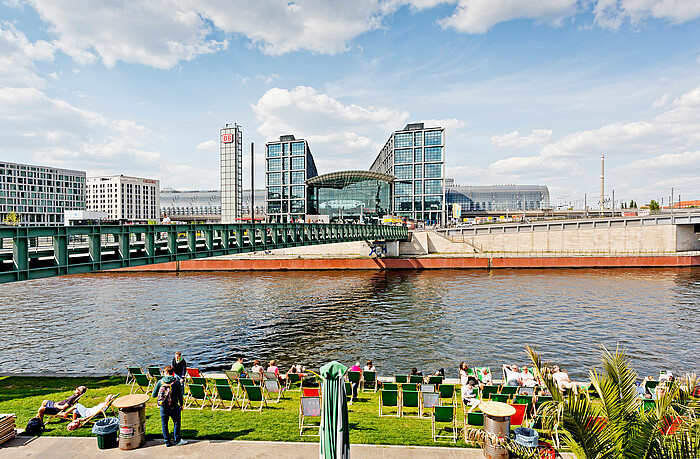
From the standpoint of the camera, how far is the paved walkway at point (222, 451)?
8648 millimetres

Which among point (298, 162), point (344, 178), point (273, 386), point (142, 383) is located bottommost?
point (142, 383)

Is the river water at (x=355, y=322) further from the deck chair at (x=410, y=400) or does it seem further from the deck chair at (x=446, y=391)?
the deck chair at (x=410, y=400)

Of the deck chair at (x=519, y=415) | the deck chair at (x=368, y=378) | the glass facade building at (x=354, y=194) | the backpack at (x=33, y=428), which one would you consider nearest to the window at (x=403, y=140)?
the glass facade building at (x=354, y=194)

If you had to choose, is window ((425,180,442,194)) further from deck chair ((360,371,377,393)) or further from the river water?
deck chair ((360,371,377,393))

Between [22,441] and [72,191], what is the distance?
654ft

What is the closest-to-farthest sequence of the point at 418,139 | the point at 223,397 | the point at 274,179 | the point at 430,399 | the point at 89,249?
the point at 430,399 < the point at 223,397 < the point at 89,249 < the point at 418,139 < the point at 274,179

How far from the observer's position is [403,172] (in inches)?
5300

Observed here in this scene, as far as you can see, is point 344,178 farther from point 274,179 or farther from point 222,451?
point 222,451

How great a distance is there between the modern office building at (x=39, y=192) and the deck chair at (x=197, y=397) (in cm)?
16191

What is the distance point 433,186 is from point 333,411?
12823 cm

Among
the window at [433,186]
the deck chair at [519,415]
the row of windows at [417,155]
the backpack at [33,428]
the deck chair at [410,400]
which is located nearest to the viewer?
the backpack at [33,428]

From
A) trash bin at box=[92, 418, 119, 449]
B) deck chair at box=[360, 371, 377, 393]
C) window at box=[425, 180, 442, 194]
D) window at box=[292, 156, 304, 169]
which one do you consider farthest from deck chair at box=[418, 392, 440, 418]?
window at box=[292, 156, 304, 169]

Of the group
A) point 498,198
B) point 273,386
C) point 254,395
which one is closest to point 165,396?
point 254,395

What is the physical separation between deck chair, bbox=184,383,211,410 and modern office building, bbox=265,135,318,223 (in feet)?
408
